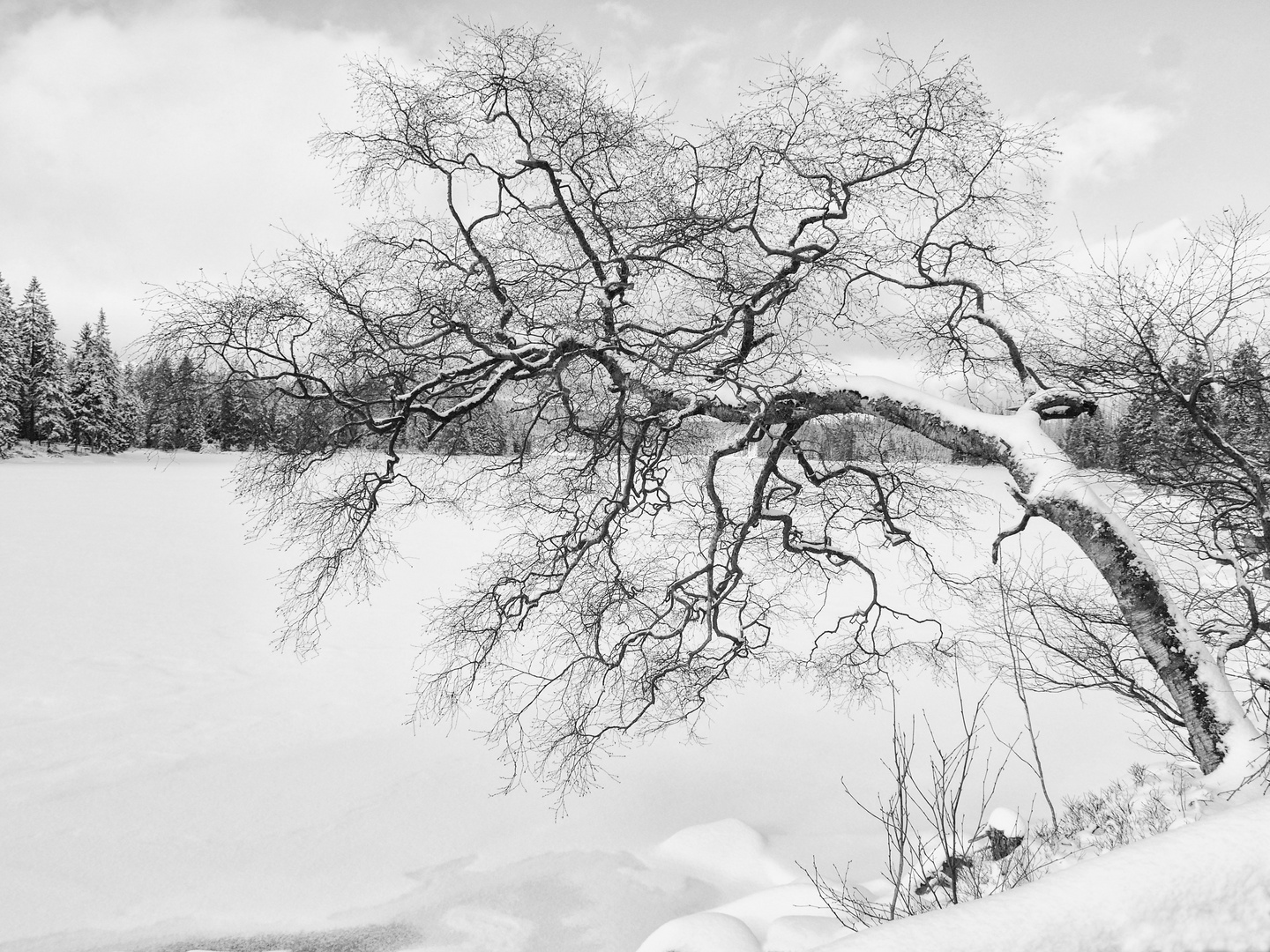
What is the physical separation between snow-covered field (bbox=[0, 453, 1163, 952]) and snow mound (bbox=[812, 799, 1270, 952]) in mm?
5364

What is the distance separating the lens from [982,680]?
609 inches

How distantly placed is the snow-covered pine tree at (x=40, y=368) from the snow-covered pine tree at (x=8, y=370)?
46 centimetres

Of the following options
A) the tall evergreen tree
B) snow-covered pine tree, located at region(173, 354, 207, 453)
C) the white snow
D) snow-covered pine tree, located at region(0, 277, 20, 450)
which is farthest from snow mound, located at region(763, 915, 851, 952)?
the tall evergreen tree

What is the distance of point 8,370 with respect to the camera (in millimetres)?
35031

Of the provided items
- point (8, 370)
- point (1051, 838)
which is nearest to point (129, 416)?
point (8, 370)

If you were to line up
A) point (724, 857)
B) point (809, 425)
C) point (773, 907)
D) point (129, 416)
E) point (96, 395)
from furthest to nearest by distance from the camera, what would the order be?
point (129, 416), point (96, 395), point (724, 857), point (809, 425), point (773, 907)

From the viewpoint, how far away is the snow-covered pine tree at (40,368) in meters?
Result: 37.6

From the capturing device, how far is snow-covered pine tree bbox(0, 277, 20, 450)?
115ft

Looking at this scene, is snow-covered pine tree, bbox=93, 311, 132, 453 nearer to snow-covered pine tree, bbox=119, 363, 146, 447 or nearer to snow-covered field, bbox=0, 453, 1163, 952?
snow-covered pine tree, bbox=119, 363, 146, 447

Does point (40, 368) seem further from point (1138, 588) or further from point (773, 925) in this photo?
point (1138, 588)

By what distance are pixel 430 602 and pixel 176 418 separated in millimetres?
14190

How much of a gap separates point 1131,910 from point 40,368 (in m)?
49.7

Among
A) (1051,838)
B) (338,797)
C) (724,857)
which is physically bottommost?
(724,857)

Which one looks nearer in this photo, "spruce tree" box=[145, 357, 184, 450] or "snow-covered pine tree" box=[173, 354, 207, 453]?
"spruce tree" box=[145, 357, 184, 450]
